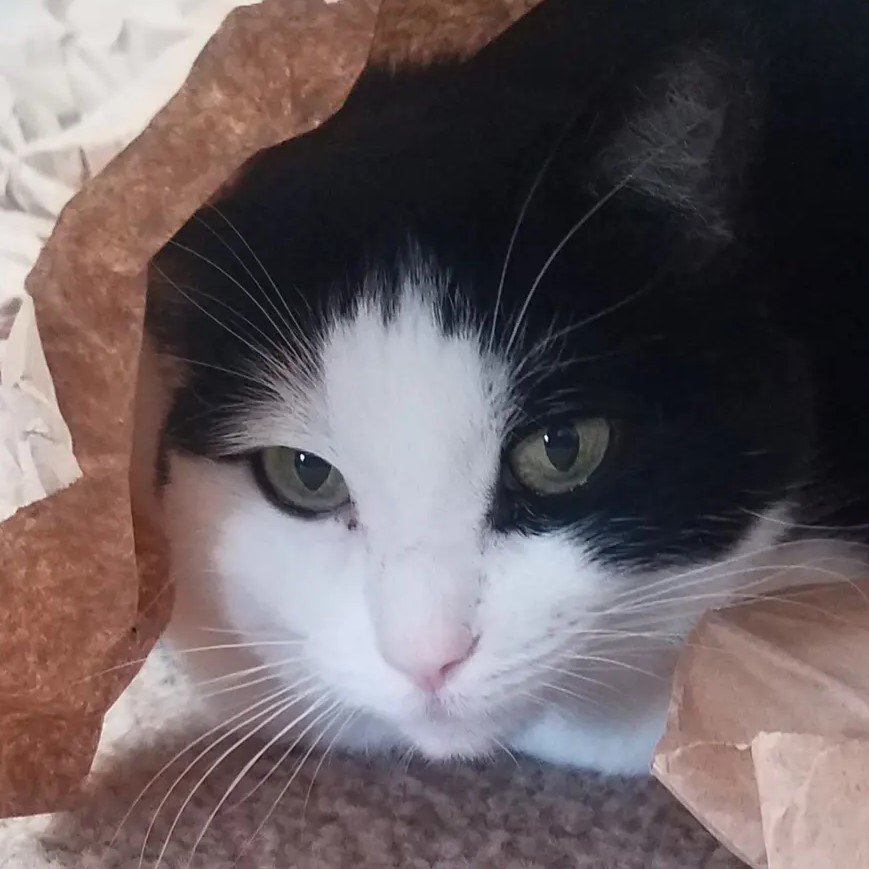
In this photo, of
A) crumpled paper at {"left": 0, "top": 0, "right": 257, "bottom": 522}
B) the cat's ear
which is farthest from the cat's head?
crumpled paper at {"left": 0, "top": 0, "right": 257, "bottom": 522}

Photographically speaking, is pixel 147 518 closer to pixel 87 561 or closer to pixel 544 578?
pixel 87 561

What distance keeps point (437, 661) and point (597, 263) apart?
24 centimetres

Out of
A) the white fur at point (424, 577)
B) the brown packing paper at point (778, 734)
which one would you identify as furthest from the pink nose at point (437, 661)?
the brown packing paper at point (778, 734)

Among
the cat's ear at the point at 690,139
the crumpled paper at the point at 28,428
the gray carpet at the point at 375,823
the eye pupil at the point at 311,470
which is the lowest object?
the gray carpet at the point at 375,823

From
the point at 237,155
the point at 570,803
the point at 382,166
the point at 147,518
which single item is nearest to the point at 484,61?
the point at 382,166

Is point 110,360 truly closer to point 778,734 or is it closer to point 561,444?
point 561,444

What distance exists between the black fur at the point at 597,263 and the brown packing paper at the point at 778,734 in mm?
93

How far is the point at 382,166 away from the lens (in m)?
0.70

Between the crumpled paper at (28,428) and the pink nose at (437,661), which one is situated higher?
the crumpled paper at (28,428)

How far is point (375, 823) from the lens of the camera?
73 centimetres

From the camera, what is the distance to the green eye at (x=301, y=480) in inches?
28.2

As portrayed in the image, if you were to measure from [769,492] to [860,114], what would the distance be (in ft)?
0.90

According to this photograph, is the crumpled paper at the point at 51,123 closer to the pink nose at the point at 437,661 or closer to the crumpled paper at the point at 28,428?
the crumpled paper at the point at 28,428

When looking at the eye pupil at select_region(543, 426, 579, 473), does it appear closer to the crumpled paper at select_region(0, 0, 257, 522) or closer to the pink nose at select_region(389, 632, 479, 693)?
the pink nose at select_region(389, 632, 479, 693)
